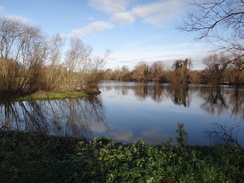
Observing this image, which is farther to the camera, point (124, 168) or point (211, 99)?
point (211, 99)

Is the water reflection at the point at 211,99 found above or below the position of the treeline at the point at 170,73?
below

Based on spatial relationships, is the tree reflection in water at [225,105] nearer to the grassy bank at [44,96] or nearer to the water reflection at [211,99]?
the water reflection at [211,99]

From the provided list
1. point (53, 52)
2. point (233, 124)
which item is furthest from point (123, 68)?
point (233, 124)

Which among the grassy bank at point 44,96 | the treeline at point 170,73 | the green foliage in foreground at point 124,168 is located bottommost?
the green foliage in foreground at point 124,168

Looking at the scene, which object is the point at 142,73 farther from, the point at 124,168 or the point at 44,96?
the point at 124,168

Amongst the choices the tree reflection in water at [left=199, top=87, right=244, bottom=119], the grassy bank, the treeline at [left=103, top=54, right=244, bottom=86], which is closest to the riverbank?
the grassy bank

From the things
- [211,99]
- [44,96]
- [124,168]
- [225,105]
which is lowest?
[225,105]

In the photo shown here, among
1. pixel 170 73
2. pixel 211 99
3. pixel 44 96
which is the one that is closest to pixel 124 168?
pixel 44 96

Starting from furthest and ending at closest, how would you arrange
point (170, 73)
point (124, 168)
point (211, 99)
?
1. point (170, 73)
2. point (211, 99)
3. point (124, 168)

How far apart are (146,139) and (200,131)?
3.41 meters

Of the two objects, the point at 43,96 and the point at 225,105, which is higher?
the point at 43,96

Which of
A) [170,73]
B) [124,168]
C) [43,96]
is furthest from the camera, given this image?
[170,73]

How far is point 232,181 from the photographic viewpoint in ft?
10.9

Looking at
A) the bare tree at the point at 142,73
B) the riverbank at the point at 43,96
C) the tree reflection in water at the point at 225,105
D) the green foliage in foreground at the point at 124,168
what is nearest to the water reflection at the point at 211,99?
the tree reflection in water at the point at 225,105
